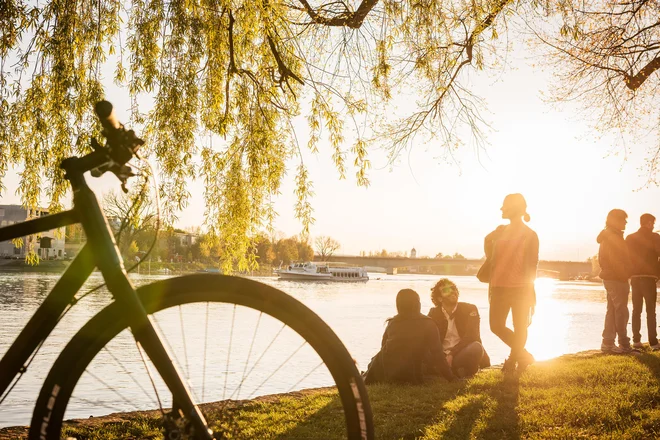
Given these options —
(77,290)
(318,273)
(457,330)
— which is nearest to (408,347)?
(457,330)

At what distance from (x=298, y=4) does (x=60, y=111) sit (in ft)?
11.9

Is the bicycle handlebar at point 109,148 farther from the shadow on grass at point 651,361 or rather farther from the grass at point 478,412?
the shadow on grass at point 651,361

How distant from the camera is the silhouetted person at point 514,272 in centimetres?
633

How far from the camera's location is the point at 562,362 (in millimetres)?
7473

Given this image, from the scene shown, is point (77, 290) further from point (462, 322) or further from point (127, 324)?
point (462, 322)

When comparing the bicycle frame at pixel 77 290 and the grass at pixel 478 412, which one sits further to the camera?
the grass at pixel 478 412

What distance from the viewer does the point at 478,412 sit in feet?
15.4

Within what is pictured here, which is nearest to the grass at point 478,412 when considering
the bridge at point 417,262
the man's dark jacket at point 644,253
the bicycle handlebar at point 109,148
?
Result: the bicycle handlebar at point 109,148

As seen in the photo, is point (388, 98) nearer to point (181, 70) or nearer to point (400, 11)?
point (400, 11)

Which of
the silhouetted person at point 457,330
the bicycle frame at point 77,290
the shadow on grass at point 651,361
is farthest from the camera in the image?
the silhouetted person at point 457,330

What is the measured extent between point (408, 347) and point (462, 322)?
38.0 inches

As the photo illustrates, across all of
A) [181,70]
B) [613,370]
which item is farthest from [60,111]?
[613,370]

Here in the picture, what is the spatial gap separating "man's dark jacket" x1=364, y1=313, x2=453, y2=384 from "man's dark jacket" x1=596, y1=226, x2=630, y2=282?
315 cm

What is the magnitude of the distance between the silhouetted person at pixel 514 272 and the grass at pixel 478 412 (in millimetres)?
510
